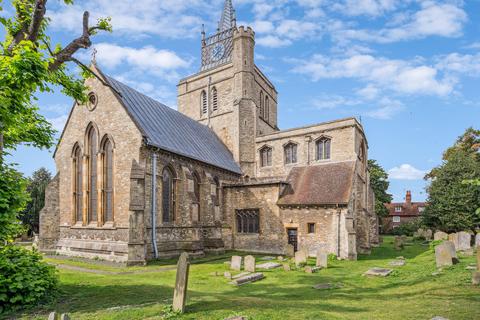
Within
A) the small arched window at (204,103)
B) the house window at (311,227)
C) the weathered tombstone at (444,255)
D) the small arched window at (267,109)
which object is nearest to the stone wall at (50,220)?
the small arched window at (204,103)

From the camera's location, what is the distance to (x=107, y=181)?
66.3 ft

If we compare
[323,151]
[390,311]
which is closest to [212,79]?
[323,151]

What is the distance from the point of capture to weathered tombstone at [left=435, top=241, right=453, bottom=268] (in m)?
14.1

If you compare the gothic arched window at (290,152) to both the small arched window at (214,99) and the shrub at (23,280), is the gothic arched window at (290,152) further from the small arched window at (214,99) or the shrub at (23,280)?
the shrub at (23,280)

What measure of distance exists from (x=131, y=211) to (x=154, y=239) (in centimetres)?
257

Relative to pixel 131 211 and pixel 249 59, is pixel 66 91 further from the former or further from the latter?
pixel 249 59

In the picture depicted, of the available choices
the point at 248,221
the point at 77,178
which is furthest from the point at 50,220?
the point at 248,221

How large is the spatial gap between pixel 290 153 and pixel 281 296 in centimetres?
1895

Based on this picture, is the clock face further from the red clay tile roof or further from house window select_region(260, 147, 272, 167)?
the red clay tile roof

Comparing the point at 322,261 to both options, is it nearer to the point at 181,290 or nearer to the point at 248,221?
the point at 248,221

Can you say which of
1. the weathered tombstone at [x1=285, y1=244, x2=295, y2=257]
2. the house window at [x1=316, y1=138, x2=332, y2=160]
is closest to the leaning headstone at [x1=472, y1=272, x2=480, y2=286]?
the weathered tombstone at [x1=285, y1=244, x2=295, y2=257]

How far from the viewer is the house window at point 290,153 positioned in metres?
28.4

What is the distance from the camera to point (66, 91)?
11398 millimetres

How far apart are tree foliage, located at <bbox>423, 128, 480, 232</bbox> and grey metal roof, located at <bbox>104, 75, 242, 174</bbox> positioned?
21462mm
